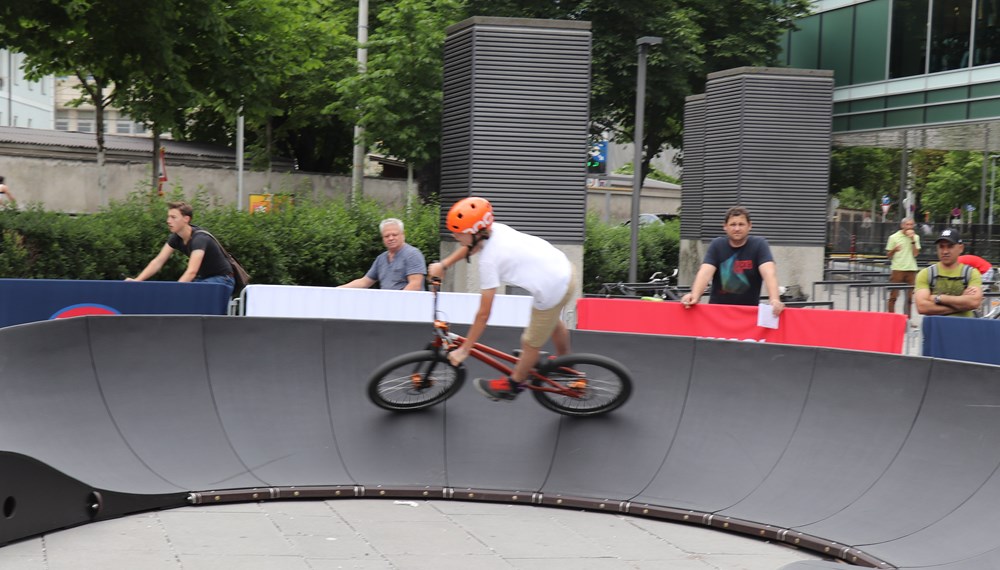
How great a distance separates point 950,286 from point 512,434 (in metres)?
4.93

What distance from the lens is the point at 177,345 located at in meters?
8.23

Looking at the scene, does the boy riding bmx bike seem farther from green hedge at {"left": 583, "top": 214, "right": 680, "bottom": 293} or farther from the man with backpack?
green hedge at {"left": 583, "top": 214, "right": 680, "bottom": 293}

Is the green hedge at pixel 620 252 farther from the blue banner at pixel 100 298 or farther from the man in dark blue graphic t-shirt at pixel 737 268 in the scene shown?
the man in dark blue graphic t-shirt at pixel 737 268

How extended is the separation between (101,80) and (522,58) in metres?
8.33

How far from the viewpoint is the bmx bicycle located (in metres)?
8.17

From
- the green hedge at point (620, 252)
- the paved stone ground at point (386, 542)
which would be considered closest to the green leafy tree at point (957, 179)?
the green hedge at point (620, 252)

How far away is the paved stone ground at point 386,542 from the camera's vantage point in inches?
240

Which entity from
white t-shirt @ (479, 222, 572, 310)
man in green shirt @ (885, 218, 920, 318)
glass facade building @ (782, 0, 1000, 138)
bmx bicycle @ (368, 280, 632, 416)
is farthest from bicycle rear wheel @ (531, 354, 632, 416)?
glass facade building @ (782, 0, 1000, 138)

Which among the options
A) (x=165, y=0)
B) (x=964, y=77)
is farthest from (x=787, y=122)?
(x=165, y=0)

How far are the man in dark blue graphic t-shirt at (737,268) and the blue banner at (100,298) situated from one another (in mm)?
5043

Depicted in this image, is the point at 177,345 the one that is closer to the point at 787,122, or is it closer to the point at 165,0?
the point at 165,0

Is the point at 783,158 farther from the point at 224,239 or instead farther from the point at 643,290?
the point at 224,239

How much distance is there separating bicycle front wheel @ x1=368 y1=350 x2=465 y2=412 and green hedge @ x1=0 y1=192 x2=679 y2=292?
8.15m

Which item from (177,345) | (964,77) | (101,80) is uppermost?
(964,77)
